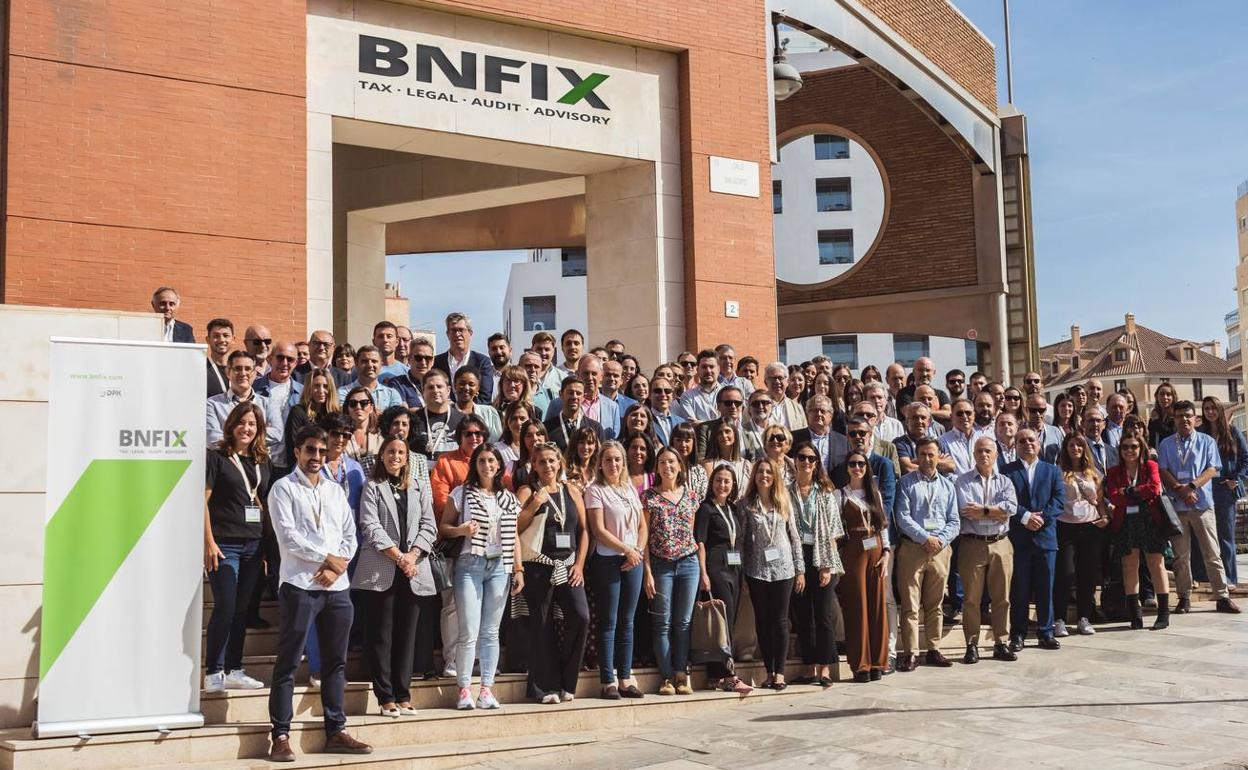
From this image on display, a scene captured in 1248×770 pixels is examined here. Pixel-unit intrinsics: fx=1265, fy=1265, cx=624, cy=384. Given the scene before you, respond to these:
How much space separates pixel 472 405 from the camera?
8875 mm

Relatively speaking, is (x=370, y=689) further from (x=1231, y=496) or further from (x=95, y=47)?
(x=1231, y=496)

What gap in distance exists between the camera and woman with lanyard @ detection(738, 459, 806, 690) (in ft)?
29.1

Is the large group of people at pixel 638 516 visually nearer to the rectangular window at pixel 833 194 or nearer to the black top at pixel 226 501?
the black top at pixel 226 501

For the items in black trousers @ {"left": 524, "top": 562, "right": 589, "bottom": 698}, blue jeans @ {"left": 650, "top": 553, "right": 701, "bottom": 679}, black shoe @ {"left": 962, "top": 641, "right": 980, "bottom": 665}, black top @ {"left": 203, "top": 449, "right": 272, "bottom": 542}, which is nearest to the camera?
black top @ {"left": 203, "top": 449, "right": 272, "bottom": 542}

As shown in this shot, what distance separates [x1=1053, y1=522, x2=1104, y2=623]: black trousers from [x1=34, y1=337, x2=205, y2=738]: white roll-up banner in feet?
23.2

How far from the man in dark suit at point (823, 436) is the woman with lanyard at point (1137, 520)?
2.93m

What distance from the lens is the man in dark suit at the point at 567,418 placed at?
9070mm

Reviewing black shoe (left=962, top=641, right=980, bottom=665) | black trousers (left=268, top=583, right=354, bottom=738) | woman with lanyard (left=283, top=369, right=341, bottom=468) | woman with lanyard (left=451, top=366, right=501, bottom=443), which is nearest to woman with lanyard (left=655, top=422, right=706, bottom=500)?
woman with lanyard (left=451, top=366, right=501, bottom=443)

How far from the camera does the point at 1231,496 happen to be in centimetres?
1183

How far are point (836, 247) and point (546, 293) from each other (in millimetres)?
16950

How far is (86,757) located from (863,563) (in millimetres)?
5304

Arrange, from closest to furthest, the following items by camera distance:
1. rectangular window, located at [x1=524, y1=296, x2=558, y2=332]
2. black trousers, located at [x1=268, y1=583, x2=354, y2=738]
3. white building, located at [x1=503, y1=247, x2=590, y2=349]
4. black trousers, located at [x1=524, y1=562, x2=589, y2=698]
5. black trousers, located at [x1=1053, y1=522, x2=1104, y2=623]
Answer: black trousers, located at [x1=268, y1=583, x2=354, y2=738]
black trousers, located at [x1=524, y1=562, x2=589, y2=698]
black trousers, located at [x1=1053, y1=522, x2=1104, y2=623]
white building, located at [x1=503, y1=247, x2=590, y2=349]
rectangular window, located at [x1=524, y1=296, x2=558, y2=332]

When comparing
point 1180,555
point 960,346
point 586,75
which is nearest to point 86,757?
point 1180,555

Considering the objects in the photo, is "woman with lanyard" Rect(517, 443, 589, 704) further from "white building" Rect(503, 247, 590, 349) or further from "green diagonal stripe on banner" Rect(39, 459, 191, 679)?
"white building" Rect(503, 247, 590, 349)
